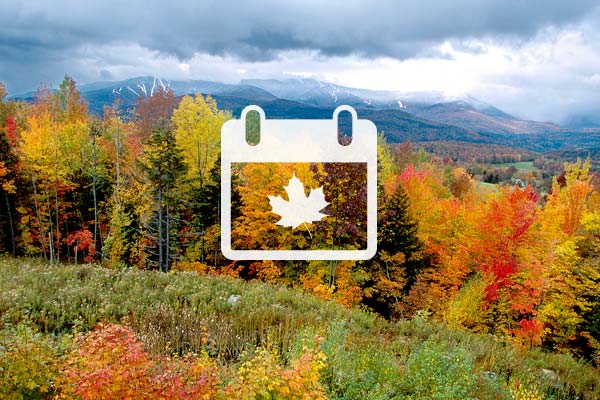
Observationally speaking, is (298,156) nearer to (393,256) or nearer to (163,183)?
(163,183)

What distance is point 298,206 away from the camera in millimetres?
4508

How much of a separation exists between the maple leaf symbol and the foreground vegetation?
135 cm

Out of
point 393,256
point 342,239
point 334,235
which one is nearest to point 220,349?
point 334,235

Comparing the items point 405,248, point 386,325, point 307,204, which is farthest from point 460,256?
point 307,204

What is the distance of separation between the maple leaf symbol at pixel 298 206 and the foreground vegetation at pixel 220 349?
135 cm

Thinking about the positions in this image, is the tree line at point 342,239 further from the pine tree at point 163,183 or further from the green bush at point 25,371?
the green bush at point 25,371

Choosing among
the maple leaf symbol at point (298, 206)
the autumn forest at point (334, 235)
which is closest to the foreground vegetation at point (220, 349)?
the maple leaf symbol at point (298, 206)

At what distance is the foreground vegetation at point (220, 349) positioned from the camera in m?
3.83

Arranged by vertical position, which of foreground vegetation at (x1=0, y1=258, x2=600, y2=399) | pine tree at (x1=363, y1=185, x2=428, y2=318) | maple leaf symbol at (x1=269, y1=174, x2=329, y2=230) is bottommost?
pine tree at (x1=363, y1=185, x2=428, y2=318)

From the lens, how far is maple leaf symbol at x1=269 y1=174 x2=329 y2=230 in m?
4.27

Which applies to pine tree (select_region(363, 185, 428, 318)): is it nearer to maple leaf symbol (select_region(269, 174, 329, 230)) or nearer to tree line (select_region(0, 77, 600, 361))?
tree line (select_region(0, 77, 600, 361))

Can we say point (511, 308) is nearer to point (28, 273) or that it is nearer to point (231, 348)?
point (231, 348)

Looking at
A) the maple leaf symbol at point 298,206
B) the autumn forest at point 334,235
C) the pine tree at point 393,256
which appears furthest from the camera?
the pine tree at point 393,256

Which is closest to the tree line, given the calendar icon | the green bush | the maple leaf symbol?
the maple leaf symbol
